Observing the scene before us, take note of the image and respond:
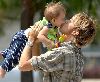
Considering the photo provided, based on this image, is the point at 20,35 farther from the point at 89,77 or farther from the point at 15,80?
the point at 89,77

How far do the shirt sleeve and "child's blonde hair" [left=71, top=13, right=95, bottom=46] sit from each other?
0.17m

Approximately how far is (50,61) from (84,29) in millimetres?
339

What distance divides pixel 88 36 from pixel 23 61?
514 mm

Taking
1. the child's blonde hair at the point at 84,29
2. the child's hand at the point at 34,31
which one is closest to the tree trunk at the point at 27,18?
the child's hand at the point at 34,31

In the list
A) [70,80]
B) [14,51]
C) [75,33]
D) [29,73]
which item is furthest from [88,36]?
[29,73]

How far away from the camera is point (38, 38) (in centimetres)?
428

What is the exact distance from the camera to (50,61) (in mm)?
3945

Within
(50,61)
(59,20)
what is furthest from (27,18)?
(50,61)

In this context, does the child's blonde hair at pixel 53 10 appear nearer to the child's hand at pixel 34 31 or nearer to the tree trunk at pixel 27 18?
the child's hand at pixel 34 31

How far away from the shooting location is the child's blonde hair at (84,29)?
12.9ft

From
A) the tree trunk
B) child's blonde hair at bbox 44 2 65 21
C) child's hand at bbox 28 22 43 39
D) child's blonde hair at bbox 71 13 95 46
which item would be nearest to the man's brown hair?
child's blonde hair at bbox 71 13 95 46

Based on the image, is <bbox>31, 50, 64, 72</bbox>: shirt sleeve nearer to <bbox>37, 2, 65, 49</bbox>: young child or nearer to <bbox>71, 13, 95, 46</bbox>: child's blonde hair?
<bbox>71, 13, 95, 46</bbox>: child's blonde hair

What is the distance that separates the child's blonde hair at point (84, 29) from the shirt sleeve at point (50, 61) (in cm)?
17

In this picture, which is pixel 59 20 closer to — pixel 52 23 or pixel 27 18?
pixel 52 23
